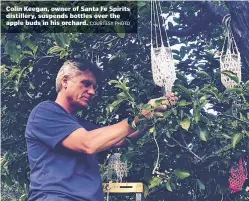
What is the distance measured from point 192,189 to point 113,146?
108 cm

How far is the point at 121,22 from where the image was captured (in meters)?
6.86

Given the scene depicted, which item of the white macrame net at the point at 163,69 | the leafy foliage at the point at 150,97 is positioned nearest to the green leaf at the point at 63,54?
the leafy foliage at the point at 150,97

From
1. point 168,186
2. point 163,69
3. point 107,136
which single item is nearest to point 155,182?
point 168,186

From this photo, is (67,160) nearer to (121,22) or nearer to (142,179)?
(142,179)

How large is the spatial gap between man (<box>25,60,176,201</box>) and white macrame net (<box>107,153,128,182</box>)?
171 mm

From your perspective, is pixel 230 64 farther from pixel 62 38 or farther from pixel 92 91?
pixel 62 38

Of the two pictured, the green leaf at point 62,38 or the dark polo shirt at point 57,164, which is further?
the dark polo shirt at point 57,164

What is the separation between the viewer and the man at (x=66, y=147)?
6.66m

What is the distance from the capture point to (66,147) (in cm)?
676

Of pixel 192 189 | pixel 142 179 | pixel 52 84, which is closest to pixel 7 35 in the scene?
pixel 52 84

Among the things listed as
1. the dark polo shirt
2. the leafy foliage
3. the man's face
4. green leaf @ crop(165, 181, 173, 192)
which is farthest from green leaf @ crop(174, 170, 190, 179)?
the man's face

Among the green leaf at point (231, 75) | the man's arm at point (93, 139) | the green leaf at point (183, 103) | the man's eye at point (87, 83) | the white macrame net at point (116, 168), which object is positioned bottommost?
the white macrame net at point (116, 168)

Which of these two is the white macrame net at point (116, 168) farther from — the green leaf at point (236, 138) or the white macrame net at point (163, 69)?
the green leaf at point (236, 138)

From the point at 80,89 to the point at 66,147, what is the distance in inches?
30.6
